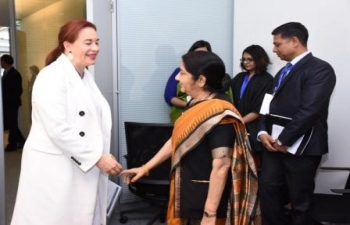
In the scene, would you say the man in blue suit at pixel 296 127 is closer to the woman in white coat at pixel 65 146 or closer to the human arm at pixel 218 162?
the human arm at pixel 218 162

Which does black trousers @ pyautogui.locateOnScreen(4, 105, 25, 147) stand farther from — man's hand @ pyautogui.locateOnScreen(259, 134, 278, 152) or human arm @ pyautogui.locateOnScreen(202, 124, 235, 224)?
human arm @ pyautogui.locateOnScreen(202, 124, 235, 224)

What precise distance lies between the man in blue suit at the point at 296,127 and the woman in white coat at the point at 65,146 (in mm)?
1224

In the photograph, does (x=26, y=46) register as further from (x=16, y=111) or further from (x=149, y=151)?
(x=149, y=151)

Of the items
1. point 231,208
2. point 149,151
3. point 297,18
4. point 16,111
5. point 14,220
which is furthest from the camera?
point 16,111

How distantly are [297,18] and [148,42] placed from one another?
4.32 feet

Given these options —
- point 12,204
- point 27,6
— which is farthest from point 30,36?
point 12,204

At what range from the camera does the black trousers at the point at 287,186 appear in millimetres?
2496

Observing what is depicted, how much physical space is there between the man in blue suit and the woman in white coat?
1.22 m

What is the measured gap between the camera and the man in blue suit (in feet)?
7.82

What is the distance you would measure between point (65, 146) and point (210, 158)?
0.67 meters

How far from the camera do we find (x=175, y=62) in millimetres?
3670

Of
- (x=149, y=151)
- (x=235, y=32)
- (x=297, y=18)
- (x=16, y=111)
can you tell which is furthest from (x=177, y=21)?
(x=16, y=111)

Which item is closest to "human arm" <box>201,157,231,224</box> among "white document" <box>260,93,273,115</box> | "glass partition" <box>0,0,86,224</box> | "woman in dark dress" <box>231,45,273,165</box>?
"white document" <box>260,93,273,115</box>

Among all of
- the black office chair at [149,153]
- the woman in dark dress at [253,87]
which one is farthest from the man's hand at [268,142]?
the black office chair at [149,153]
